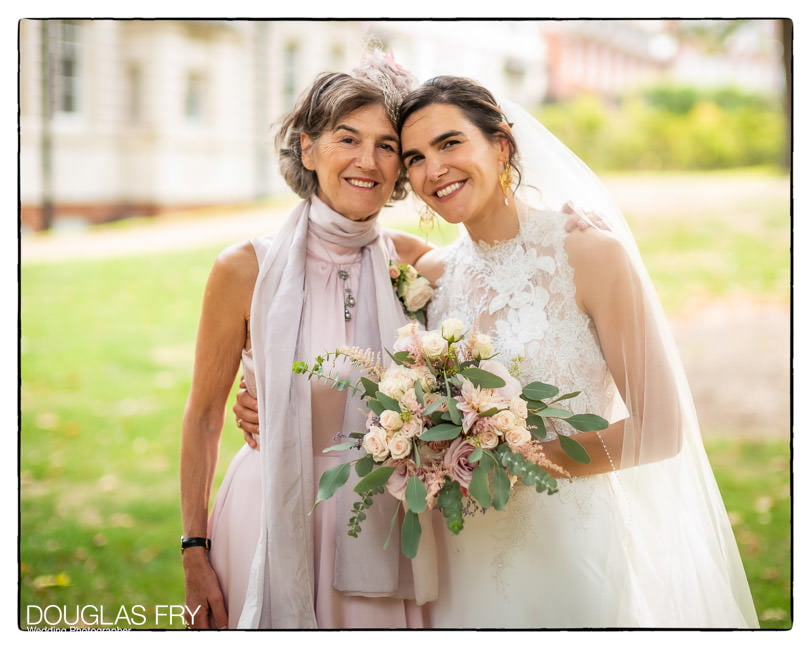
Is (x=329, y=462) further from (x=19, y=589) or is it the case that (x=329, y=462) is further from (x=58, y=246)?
(x=58, y=246)

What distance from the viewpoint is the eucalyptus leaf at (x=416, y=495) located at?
2.12 metres

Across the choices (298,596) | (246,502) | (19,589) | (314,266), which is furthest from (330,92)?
(19,589)

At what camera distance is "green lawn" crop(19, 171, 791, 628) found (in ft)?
16.7

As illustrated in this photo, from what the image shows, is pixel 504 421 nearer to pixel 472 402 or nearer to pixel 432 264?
pixel 472 402

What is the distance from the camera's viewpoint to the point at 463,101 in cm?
255

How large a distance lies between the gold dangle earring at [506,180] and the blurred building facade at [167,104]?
158 inches

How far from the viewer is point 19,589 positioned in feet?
9.16

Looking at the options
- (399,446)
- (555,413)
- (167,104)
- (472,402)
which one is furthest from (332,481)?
(167,104)

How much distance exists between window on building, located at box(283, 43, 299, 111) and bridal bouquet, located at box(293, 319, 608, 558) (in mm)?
5762

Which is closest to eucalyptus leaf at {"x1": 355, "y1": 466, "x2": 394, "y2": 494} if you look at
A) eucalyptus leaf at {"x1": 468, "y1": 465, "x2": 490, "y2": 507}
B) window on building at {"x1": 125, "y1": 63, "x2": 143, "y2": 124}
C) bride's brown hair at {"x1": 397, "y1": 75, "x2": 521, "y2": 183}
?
eucalyptus leaf at {"x1": 468, "y1": 465, "x2": 490, "y2": 507}

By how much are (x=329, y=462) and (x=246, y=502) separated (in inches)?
14.5

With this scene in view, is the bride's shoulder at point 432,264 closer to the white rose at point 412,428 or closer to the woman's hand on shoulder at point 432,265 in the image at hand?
the woman's hand on shoulder at point 432,265

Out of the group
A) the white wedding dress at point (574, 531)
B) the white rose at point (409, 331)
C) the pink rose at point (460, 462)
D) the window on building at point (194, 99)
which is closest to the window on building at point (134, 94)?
the window on building at point (194, 99)

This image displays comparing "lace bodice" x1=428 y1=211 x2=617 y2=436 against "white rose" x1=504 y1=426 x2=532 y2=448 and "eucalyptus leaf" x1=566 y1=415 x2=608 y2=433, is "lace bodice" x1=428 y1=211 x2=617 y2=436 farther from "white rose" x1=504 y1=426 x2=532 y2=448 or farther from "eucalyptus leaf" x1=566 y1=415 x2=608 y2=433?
"white rose" x1=504 y1=426 x2=532 y2=448
